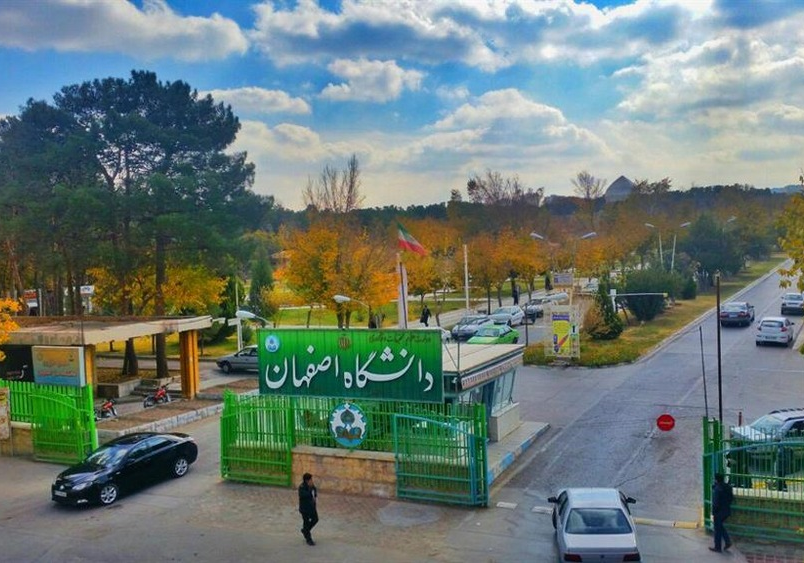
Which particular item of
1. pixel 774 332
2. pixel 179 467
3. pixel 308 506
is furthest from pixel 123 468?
pixel 774 332

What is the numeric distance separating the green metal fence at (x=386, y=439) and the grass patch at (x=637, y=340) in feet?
56.2

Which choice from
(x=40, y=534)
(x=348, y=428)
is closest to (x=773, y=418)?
(x=348, y=428)

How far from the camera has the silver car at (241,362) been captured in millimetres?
32969

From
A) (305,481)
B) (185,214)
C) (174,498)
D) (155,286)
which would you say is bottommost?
(174,498)

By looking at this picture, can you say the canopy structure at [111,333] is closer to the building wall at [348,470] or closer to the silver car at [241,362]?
the silver car at [241,362]

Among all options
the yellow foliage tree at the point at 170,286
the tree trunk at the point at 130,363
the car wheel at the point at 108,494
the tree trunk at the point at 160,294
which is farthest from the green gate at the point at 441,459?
the yellow foliage tree at the point at 170,286

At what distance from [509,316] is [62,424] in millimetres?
29334

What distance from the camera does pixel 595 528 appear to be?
36.1 ft

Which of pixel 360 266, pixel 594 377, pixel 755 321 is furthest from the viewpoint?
pixel 755 321

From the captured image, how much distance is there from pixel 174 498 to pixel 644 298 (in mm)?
34275

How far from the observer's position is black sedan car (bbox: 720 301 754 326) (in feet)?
130

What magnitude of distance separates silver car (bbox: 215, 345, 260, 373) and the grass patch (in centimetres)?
1261

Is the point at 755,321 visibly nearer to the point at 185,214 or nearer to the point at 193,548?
the point at 185,214

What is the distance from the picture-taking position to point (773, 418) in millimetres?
17000
